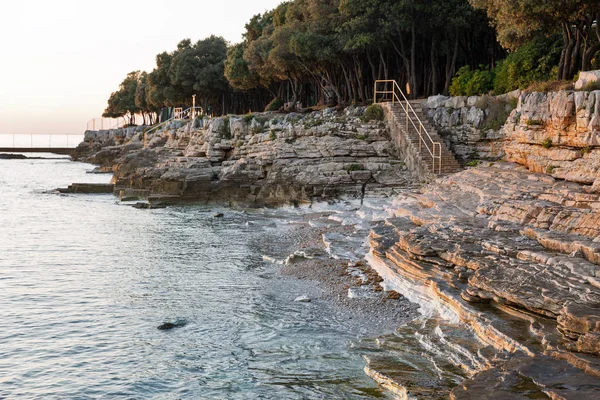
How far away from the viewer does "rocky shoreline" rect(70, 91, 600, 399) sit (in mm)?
9289

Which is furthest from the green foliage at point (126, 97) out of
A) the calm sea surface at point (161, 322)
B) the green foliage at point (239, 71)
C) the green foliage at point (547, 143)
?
the green foliage at point (547, 143)

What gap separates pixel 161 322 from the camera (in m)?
14.0

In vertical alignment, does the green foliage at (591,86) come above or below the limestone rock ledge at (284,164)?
above

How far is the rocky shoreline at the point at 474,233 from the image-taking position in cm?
929

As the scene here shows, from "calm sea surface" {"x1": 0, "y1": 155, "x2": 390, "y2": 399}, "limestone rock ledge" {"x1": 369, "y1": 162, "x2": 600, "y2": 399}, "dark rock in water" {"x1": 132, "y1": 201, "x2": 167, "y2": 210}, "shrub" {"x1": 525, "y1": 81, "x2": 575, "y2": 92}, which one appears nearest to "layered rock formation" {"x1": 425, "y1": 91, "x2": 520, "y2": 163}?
"shrub" {"x1": 525, "y1": 81, "x2": 575, "y2": 92}

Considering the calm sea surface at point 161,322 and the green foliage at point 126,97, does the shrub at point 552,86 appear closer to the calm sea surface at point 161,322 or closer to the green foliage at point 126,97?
the calm sea surface at point 161,322

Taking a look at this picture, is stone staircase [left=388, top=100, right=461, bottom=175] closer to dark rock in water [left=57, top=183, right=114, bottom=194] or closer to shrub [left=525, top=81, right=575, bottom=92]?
shrub [left=525, top=81, right=575, bottom=92]

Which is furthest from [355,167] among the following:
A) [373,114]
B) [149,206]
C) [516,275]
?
[516,275]

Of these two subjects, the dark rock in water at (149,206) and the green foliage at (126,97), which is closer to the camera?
the dark rock in water at (149,206)

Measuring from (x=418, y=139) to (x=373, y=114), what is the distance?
544cm

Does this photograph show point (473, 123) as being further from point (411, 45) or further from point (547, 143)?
point (411, 45)

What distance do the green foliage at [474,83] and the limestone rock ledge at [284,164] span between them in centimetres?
503

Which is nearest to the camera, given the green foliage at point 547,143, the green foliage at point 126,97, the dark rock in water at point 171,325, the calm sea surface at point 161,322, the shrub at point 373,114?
the calm sea surface at point 161,322

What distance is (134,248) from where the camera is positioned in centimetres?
2361
